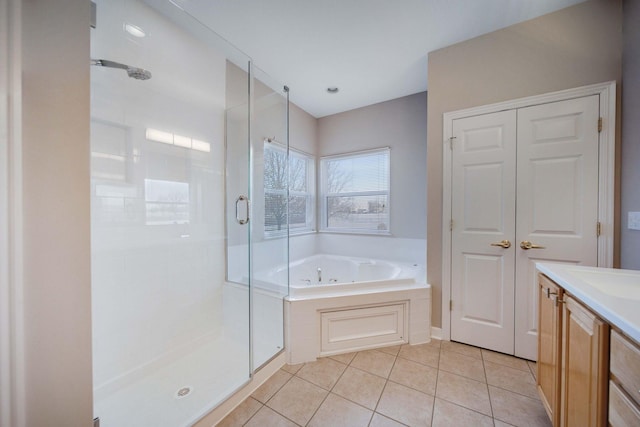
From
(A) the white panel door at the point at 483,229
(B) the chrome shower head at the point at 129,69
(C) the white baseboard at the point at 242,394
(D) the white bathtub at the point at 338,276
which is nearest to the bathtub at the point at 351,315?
(D) the white bathtub at the point at 338,276

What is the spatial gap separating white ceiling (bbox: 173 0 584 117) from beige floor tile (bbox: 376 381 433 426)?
101 inches

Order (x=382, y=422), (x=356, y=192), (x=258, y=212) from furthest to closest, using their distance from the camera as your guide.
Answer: (x=356, y=192) → (x=258, y=212) → (x=382, y=422)

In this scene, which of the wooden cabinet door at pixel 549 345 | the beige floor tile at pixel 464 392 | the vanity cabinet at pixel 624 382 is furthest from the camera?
Result: the beige floor tile at pixel 464 392

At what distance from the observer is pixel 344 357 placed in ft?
6.17

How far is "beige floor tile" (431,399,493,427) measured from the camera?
1281mm

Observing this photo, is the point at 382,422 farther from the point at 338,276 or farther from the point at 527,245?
the point at 338,276

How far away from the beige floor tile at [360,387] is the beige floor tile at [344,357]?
0.32 ft

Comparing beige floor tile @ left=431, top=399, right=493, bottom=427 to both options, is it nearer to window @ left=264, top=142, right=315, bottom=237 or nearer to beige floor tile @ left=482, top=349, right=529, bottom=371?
beige floor tile @ left=482, top=349, right=529, bottom=371

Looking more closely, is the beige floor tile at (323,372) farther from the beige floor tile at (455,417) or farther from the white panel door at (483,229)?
the white panel door at (483,229)

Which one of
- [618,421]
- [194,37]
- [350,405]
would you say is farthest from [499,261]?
[194,37]

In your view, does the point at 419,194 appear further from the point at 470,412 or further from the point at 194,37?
the point at 194,37

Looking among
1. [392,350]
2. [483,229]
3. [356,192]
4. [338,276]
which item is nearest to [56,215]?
[392,350]

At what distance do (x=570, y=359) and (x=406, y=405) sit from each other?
0.86 m

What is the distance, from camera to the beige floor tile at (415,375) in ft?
5.11
